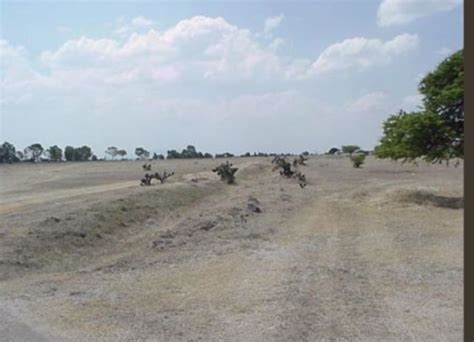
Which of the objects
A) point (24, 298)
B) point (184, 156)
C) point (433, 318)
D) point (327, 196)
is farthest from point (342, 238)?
point (184, 156)

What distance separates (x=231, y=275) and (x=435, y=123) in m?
11.5

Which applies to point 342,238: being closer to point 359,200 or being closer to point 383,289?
point 383,289

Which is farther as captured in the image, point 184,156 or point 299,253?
point 184,156

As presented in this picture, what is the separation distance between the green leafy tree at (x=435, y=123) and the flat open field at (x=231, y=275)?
2.74 metres

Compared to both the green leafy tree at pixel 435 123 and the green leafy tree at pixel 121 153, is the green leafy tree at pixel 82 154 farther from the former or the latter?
the green leafy tree at pixel 435 123

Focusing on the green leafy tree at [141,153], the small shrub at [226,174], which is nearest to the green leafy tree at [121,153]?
the green leafy tree at [141,153]

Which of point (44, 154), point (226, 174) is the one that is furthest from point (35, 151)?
point (226, 174)

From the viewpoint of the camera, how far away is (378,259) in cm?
902

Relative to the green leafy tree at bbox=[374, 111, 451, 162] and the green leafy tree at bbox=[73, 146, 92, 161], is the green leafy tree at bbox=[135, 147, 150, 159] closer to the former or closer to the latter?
the green leafy tree at bbox=[73, 146, 92, 161]

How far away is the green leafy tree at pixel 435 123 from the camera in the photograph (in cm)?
1667

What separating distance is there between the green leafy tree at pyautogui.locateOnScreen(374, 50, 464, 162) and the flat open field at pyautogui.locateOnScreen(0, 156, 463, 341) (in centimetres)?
274

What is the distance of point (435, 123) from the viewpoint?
17.0m

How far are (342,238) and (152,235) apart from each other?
4371 millimetres

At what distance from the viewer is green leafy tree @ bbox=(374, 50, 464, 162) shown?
16.7 m
